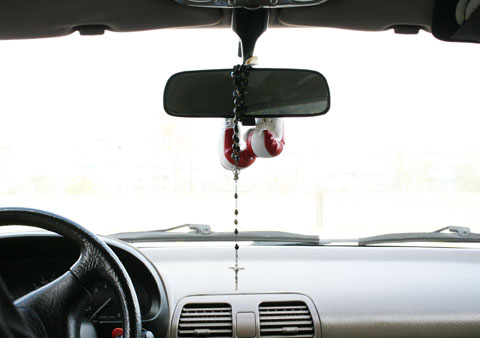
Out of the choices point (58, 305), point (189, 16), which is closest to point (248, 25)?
point (189, 16)

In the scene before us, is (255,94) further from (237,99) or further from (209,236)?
(209,236)

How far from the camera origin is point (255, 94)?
271 centimetres

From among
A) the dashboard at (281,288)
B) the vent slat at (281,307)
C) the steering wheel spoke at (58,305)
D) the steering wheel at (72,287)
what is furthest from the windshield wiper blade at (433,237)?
the steering wheel spoke at (58,305)

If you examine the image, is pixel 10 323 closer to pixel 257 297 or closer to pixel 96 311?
pixel 96 311

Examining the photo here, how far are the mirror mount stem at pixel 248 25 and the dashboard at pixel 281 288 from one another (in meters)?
1.29

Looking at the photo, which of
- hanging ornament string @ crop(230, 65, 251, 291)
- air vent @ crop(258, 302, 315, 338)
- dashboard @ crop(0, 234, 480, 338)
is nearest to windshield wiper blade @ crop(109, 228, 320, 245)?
dashboard @ crop(0, 234, 480, 338)

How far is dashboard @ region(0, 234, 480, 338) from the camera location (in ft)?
8.51


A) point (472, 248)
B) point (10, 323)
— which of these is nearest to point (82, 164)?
point (472, 248)

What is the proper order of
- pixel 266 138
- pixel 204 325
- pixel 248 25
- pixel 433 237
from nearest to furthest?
pixel 204 325, pixel 266 138, pixel 248 25, pixel 433 237

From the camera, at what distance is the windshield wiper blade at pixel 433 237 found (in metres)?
3.17

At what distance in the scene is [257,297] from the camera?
275 cm

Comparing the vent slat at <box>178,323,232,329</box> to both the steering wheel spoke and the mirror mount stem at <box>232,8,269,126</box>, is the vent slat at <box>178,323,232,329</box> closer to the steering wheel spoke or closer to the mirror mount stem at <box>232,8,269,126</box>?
the steering wheel spoke

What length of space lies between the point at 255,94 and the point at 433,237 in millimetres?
1561

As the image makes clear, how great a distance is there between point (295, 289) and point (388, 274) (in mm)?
604
